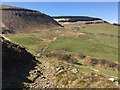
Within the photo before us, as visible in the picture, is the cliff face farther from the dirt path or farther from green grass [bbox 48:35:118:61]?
the dirt path

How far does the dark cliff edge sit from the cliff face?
90.8m

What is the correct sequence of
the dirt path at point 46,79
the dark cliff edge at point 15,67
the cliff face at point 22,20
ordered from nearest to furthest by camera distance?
the dark cliff edge at point 15,67
the dirt path at point 46,79
the cliff face at point 22,20

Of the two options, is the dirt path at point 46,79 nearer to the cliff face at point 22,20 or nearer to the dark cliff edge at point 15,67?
the dark cliff edge at point 15,67

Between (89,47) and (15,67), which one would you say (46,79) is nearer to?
(15,67)

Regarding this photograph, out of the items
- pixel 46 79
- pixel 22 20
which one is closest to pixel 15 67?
pixel 46 79

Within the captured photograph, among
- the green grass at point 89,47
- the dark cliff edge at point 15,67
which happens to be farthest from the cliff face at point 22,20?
the dark cliff edge at point 15,67

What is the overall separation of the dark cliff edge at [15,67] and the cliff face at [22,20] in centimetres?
9076

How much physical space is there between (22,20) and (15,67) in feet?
389

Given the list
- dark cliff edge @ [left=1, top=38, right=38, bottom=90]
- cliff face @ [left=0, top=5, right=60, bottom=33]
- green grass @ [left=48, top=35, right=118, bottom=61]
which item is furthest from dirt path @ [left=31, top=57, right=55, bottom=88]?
cliff face @ [left=0, top=5, right=60, bottom=33]

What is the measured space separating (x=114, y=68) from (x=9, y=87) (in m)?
39.0

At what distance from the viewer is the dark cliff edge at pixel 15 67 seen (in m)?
52.6

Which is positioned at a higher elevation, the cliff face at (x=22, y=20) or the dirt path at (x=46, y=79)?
the cliff face at (x=22, y=20)

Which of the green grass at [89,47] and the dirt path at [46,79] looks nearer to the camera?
the dirt path at [46,79]

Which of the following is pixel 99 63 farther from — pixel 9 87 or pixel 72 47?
pixel 9 87
